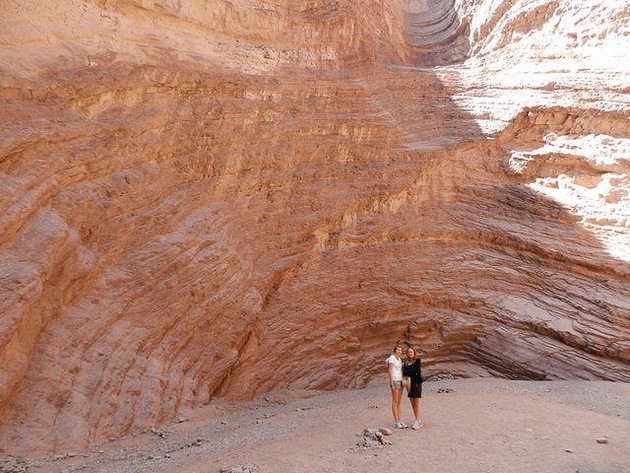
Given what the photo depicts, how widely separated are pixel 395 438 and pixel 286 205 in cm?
650

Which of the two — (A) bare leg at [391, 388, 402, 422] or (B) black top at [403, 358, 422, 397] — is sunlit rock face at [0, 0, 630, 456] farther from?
(B) black top at [403, 358, 422, 397]

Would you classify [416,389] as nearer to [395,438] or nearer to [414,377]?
[414,377]

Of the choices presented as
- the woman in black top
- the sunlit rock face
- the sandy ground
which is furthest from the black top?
the sunlit rock face

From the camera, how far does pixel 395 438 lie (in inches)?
232

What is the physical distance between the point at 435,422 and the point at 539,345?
17.7 ft

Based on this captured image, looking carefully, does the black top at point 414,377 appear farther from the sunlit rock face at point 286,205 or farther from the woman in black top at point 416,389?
the sunlit rock face at point 286,205

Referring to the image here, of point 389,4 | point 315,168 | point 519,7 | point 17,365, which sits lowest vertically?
point 17,365

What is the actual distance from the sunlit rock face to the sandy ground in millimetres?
555

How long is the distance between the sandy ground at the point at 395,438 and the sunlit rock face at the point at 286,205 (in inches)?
21.9

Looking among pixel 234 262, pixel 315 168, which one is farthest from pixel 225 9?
pixel 234 262

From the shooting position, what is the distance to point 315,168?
11.9 m

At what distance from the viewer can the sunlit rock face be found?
7207mm

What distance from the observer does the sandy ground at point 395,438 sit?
17.0ft

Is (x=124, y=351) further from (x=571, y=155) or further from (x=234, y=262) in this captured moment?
(x=571, y=155)
